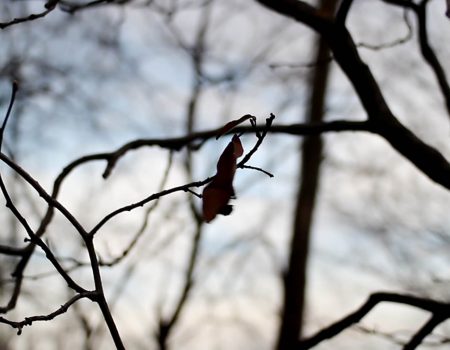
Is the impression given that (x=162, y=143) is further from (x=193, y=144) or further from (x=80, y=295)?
(x=80, y=295)

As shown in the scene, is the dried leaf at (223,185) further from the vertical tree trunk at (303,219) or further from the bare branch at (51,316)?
the vertical tree trunk at (303,219)

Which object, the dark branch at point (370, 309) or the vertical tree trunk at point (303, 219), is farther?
the vertical tree trunk at point (303, 219)

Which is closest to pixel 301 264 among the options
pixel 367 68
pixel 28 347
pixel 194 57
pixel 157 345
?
pixel 157 345

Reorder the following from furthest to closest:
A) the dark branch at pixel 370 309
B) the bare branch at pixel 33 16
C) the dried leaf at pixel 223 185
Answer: the dark branch at pixel 370 309 < the bare branch at pixel 33 16 < the dried leaf at pixel 223 185

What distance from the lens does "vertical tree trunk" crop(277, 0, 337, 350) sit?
9648 millimetres

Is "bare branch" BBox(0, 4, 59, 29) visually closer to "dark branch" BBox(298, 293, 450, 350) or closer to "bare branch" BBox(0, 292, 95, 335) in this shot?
"bare branch" BBox(0, 292, 95, 335)

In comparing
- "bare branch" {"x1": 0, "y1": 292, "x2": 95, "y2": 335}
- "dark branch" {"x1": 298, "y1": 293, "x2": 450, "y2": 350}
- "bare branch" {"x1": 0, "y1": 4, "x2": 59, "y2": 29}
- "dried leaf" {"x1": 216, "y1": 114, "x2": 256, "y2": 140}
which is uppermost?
"bare branch" {"x1": 0, "y1": 4, "x2": 59, "y2": 29}

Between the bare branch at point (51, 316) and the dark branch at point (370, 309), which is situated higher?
the dark branch at point (370, 309)

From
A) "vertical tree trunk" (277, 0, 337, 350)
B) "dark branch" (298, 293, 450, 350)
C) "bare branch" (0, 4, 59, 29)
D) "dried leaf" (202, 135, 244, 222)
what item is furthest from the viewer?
"vertical tree trunk" (277, 0, 337, 350)

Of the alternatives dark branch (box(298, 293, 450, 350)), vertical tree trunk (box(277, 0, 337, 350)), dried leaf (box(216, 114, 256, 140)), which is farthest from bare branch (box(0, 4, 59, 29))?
vertical tree trunk (box(277, 0, 337, 350))

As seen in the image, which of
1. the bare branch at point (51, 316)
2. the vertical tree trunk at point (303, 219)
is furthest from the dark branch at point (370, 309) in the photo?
the vertical tree trunk at point (303, 219)

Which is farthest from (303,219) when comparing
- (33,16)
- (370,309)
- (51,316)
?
(51,316)

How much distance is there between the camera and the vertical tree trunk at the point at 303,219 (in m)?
9.65

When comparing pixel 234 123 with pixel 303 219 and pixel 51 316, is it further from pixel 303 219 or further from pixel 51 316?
pixel 303 219
